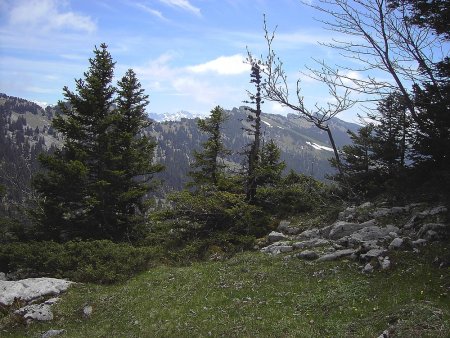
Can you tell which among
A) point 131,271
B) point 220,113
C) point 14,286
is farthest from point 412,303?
point 220,113

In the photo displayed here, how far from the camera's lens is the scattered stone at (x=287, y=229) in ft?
72.0

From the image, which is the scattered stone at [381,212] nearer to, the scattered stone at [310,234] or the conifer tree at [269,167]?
the scattered stone at [310,234]

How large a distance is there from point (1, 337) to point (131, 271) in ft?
20.8

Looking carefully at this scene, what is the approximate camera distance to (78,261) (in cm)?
1817

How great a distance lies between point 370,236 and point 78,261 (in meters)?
14.2

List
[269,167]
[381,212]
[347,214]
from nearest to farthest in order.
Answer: [381,212] → [347,214] → [269,167]

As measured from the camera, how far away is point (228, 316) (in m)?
11.3

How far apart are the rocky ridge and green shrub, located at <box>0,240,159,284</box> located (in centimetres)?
684

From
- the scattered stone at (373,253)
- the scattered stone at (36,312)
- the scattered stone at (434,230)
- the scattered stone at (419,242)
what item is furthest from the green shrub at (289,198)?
the scattered stone at (36,312)

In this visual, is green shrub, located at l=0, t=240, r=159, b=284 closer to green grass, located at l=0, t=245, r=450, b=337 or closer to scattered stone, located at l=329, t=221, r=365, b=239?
green grass, located at l=0, t=245, r=450, b=337

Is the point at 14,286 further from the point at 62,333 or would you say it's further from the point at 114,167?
the point at 114,167

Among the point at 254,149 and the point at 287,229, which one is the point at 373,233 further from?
the point at 254,149

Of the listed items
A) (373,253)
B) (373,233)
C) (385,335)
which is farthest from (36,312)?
(373,233)

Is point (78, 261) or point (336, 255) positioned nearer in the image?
point (336, 255)
